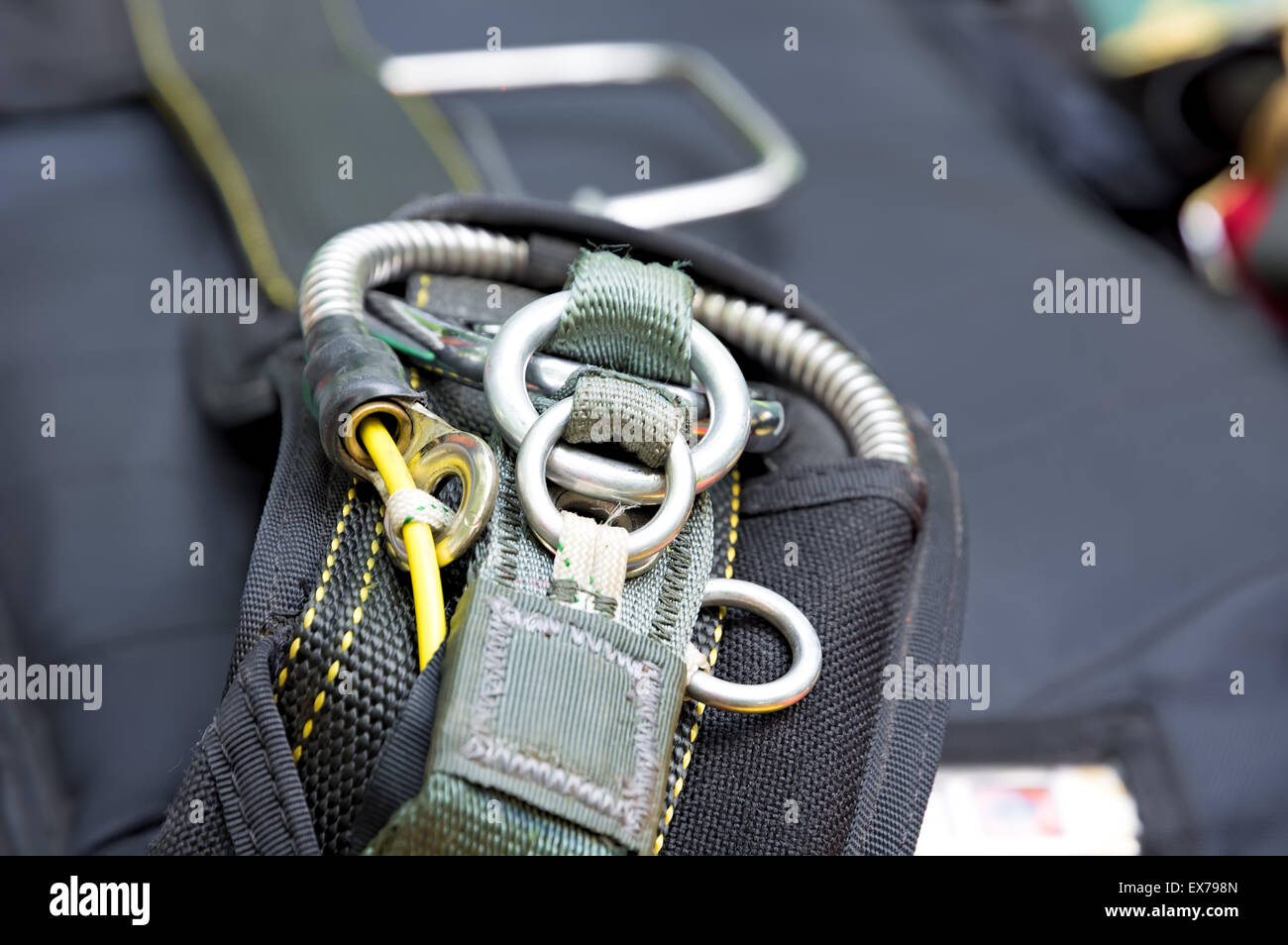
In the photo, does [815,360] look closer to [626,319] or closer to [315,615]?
[626,319]

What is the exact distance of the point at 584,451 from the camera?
381 mm

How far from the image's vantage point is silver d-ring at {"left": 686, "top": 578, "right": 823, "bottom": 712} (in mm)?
376

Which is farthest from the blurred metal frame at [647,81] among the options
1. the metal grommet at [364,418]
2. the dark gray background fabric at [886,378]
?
the metal grommet at [364,418]

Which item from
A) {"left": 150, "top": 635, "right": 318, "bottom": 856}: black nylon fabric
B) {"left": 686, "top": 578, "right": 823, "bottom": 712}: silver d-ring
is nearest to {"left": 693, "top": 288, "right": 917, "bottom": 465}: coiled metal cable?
{"left": 686, "top": 578, "right": 823, "bottom": 712}: silver d-ring

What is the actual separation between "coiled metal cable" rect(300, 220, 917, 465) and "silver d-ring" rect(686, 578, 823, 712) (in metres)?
0.10

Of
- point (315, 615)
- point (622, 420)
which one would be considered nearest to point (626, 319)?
point (622, 420)

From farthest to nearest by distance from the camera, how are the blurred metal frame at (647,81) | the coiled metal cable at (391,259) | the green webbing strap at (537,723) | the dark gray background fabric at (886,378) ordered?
the blurred metal frame at (647,81), the dark gray background fabric at (886,378), the coiled metal cable at (391,259), the green webbing strap at (537,723)

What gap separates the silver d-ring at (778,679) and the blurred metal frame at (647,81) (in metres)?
0.46

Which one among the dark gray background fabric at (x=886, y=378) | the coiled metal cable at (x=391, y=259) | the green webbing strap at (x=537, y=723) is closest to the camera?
the green webbing strap at (x=537, y=723)

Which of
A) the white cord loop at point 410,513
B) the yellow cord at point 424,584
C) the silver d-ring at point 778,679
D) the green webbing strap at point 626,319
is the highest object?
the green webbing strap at point 626,319

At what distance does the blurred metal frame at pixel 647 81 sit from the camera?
83cm

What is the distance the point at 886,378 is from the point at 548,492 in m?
0.43

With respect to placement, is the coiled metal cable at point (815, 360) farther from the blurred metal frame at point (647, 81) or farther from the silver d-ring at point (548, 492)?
the blurred metal frame at point (647, 81)
